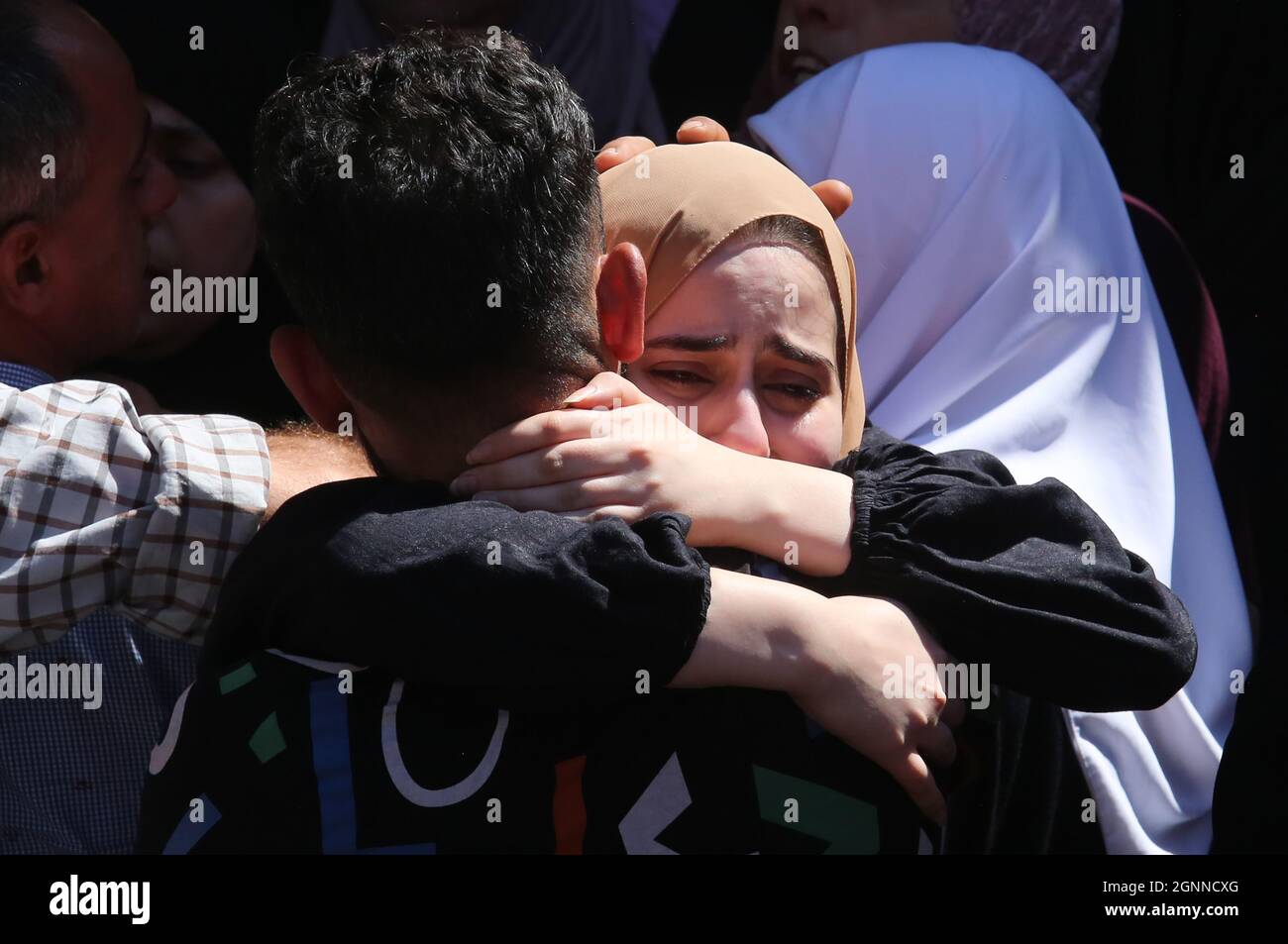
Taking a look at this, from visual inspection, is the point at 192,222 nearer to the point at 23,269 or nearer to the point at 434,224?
the point at 23,269

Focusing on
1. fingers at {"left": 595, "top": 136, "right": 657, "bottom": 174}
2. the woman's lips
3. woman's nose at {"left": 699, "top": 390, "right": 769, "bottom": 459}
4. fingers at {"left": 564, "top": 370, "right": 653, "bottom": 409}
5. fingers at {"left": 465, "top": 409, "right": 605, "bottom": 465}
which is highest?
the woman's lips

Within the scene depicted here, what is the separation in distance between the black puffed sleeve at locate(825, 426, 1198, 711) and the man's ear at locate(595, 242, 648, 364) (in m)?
0.31

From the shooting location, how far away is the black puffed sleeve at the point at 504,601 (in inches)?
49.3

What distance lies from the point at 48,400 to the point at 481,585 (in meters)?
0.63

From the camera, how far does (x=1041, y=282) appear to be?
231 cm

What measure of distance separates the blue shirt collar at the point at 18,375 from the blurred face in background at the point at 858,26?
179 centimetres

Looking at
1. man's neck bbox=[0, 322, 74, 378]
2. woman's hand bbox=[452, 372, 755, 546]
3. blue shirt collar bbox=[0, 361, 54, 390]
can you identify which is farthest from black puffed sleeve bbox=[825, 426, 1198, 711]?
man's neck bbox=[0, 322, 74, 378]

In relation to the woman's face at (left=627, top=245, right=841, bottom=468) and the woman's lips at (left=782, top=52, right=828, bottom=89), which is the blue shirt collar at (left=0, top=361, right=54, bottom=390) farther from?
the woman's lips at (left=782, top=52, right=828, bottom=89)

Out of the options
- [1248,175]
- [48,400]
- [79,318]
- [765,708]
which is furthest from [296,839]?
[1248,175]

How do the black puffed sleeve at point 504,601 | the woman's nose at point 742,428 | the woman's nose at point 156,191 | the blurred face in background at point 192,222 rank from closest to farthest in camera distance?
1. the black puffed sleeve at point 504,601
2. the woman's nose at point 742,428
3. the woman's nose at point 156,191
4. the blurred face in background at point 192,222

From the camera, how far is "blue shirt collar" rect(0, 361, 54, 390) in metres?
1.82

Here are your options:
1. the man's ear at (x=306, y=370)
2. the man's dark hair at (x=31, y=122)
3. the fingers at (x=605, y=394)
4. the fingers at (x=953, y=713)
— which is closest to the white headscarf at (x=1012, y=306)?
the fingers at (x=953, y=713)

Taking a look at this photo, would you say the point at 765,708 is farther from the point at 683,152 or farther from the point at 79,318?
the point at 79,318

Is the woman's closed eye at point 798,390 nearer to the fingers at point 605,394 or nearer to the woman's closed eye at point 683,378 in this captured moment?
the woman's closed eye at point 683,378
